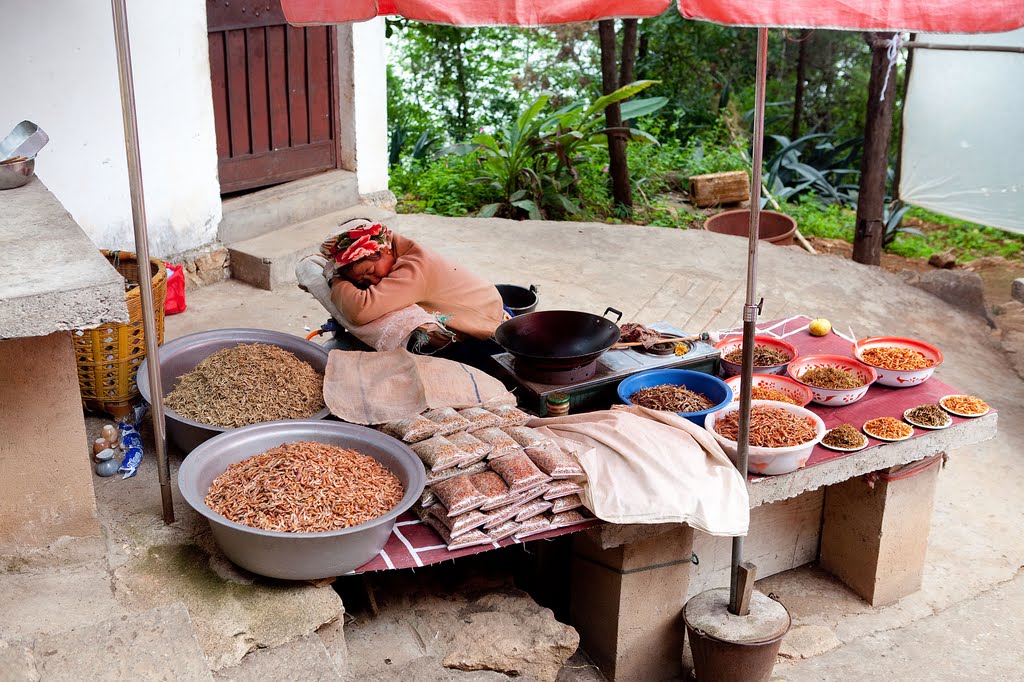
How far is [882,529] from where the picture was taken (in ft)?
13.1

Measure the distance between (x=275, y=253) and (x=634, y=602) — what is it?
3414mm

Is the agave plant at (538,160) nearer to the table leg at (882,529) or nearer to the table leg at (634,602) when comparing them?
the table leg at (882,529)

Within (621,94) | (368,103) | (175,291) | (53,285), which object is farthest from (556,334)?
(621,94)

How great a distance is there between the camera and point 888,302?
22.2ft

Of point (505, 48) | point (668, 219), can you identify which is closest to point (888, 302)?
point (668, 219)

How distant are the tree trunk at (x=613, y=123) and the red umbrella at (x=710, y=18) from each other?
15.9 ft

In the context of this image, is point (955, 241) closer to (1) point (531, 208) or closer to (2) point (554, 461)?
(1) point (531, 208)

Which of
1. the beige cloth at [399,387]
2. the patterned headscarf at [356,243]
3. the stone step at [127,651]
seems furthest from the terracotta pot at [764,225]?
the stone step at [127,651]

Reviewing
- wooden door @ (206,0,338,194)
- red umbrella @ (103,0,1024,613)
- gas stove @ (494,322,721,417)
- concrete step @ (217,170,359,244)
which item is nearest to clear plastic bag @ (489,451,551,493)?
gas stove @ (494,322,721,417)

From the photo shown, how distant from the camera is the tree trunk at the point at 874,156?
705 cm

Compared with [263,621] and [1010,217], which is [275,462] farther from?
[1010,217]

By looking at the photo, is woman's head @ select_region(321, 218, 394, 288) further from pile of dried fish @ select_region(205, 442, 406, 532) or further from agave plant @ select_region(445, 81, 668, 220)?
agave plant @ select_region(445, 81, 668, 220)

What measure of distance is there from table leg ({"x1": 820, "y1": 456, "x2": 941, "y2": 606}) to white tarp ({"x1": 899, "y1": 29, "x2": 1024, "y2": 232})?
11.9ft

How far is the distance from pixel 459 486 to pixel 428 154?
7.63 m
